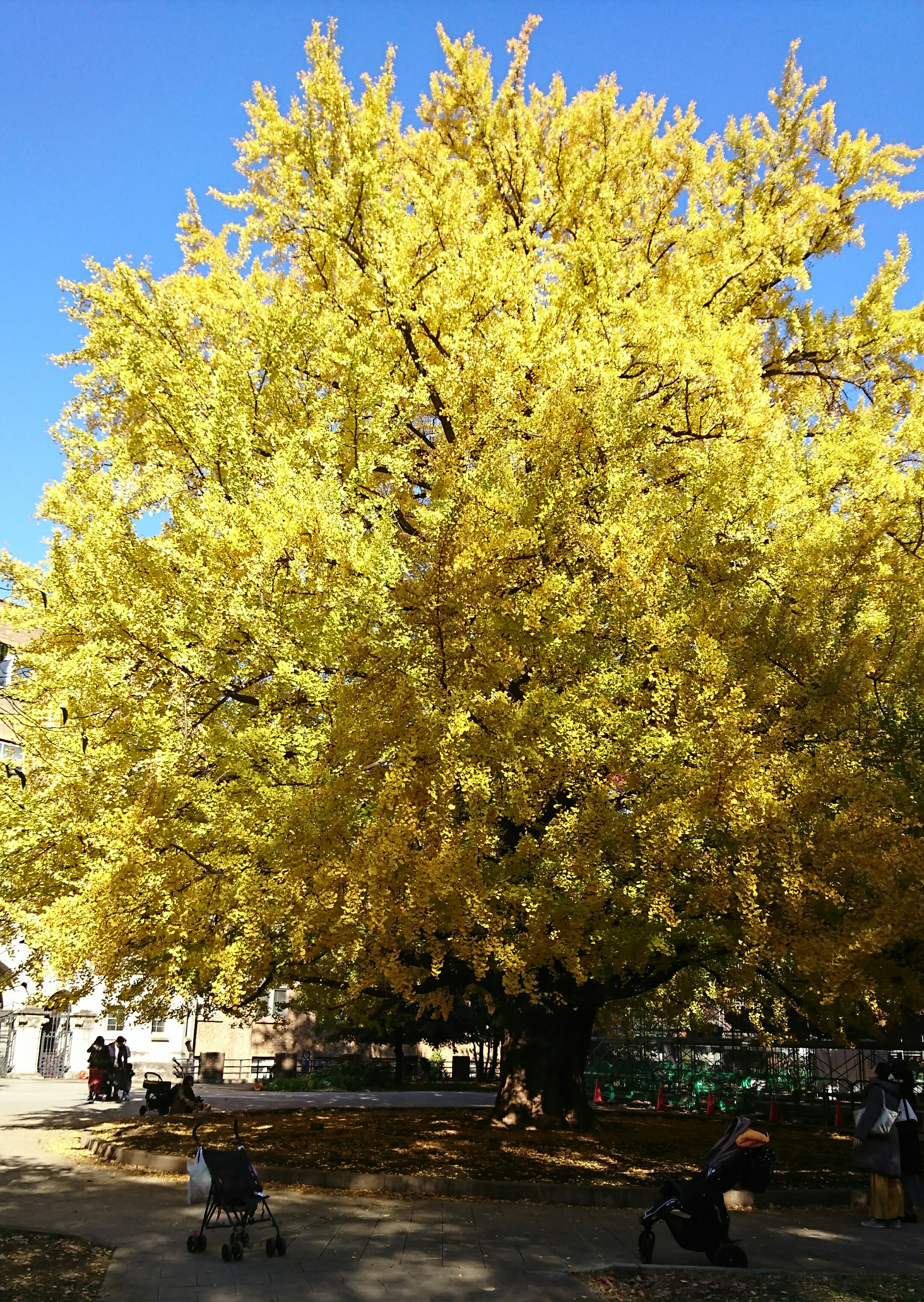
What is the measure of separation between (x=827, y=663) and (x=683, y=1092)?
16722 mm

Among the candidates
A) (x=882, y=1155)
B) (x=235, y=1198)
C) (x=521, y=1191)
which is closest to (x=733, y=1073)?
(x=882, y=1155)

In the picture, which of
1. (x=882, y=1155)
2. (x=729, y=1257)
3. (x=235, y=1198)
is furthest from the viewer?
(x=882, y=1155)

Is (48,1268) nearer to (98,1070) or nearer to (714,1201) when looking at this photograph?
(714,1201)

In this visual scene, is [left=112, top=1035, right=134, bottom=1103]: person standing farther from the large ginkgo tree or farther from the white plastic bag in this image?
the white plastic bag

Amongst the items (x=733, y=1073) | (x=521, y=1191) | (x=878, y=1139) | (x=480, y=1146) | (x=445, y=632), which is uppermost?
(x=445, y=632)

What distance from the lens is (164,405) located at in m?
8.09

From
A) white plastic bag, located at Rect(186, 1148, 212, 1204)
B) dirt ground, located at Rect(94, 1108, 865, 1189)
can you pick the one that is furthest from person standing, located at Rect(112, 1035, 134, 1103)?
white plastic bag, located at Rect(186, 1148, 212, 1204)

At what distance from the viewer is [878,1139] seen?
336 inches

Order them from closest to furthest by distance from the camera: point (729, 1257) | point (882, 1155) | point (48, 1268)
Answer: point (48, 1268) → point (729, 1257) → point (882, 1155)

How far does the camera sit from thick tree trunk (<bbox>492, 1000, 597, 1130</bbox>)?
13.0 m

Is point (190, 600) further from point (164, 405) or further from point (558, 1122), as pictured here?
point (558, 1122)

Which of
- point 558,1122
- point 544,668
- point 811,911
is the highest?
point 544,668

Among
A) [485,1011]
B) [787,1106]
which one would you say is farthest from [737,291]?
[485,1011]

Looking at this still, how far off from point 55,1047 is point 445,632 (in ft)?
84.0
